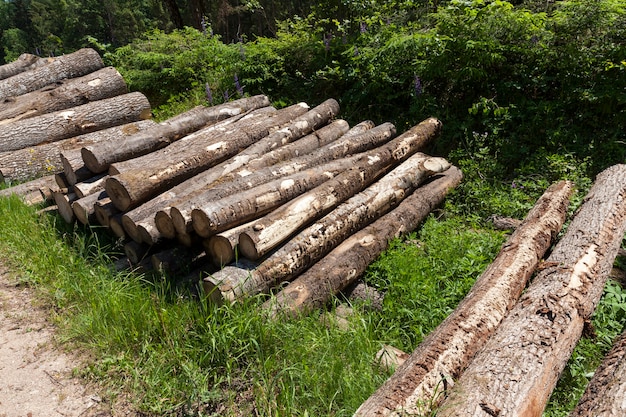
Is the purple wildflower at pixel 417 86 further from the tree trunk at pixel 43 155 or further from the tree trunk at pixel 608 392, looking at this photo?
the tree trunk at pixel 608 392

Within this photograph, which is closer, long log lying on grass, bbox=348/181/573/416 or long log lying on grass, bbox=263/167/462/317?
long log lying on grass, bbox=348/181/573/416

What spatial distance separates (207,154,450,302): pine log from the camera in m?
3.96

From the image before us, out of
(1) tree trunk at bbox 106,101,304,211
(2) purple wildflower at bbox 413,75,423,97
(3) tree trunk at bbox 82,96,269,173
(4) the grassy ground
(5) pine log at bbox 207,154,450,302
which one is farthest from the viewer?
(2) purple wildflower at bbox 413,75,423,97

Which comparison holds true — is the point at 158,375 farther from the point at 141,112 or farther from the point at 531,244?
the point at 141,112

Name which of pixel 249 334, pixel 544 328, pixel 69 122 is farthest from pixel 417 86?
pixel 69 122

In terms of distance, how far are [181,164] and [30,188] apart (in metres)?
2.88

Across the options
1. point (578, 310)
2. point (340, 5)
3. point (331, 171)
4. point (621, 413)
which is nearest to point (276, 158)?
point (331, 171)

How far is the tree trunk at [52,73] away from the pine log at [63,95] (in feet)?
1.09

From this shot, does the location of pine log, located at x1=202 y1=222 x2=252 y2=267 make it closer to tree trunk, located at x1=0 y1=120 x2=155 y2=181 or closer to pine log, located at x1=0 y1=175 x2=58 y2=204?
pine log, located at x1=0 y1=175 x2=58 y2=204

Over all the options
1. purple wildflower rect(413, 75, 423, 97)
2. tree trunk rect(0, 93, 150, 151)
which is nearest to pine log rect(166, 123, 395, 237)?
purple wildflower rect(413, 75, 423, 97)

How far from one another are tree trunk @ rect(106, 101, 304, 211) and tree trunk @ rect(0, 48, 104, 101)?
4029 mm

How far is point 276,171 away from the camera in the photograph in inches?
205

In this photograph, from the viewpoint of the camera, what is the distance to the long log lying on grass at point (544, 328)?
2.61 metres

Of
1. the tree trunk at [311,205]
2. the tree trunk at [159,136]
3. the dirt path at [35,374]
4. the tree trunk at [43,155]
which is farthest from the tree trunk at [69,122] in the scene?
the tree trunk at [311,205]
